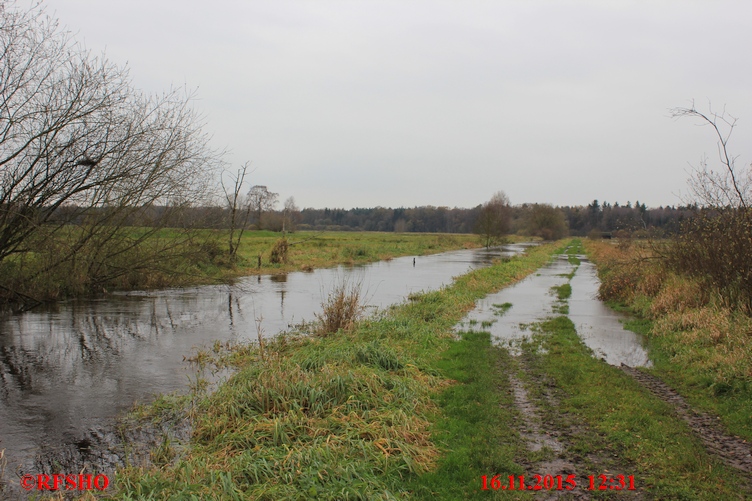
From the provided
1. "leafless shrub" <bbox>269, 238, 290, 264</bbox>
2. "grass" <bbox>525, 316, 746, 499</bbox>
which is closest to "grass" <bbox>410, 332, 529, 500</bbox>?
"grass" <bbox>525, 316, 746, 499</bbox>

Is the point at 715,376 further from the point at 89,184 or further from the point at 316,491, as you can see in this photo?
the point at 89,184

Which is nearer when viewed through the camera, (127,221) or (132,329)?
(132,329)

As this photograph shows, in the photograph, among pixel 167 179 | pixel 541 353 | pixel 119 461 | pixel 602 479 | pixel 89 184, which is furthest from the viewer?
pixel 167 179

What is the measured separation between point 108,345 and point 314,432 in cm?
773

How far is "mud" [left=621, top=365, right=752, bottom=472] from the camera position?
5104mm

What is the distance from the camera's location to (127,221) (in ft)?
54.5

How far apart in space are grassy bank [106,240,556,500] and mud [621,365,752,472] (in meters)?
2.42

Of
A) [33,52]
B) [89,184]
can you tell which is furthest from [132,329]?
[33,52]

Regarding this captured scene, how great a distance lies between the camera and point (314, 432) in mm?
5625

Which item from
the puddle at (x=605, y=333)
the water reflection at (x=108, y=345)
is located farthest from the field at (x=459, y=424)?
the water reflection at (x=108, y=345)

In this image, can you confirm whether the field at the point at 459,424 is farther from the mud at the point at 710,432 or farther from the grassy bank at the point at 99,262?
the grassy bank at the point at 99,262

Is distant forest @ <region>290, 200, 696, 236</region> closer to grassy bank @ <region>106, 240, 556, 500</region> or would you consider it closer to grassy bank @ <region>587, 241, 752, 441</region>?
grassy bank @ <region>587, 241, 752, 441</region>

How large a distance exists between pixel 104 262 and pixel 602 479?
1685 centimetres
